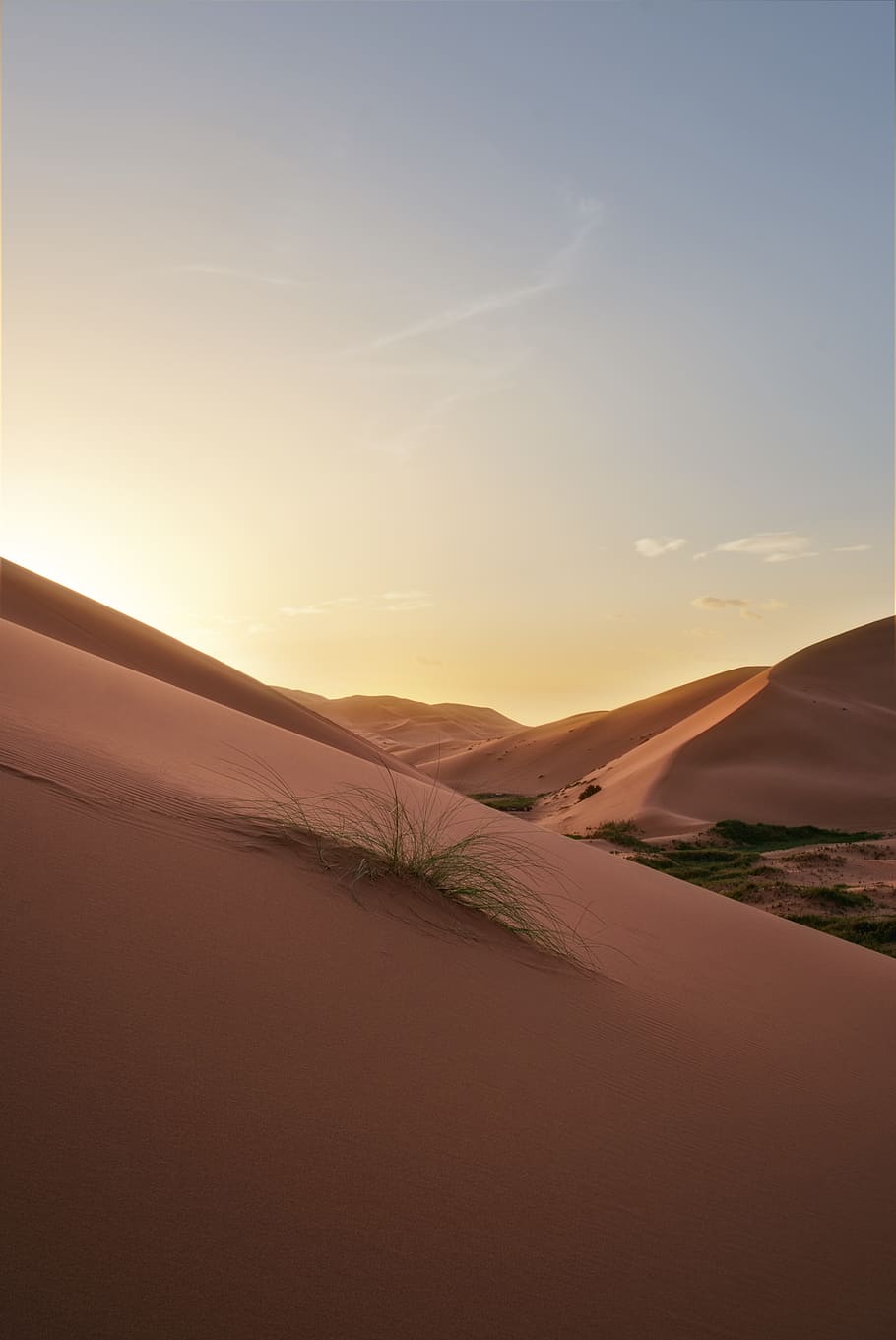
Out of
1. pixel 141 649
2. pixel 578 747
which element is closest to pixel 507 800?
pixel 578 747

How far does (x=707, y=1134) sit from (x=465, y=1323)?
3.82ft

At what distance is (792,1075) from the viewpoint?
3.00 meters

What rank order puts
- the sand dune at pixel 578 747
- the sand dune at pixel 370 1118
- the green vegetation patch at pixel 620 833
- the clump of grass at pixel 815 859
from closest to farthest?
the sand dune at pixel 370 1118 < the clump of grass at pixel 815 859 < the green vegetation patch at pixel 620 833 < the sand dune at pixel 578 747

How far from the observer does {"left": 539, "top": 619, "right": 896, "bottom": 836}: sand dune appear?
24406mm

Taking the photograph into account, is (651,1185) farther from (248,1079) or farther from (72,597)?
(72,597)

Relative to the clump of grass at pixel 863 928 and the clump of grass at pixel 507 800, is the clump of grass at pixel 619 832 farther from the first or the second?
the clump of grass at pixel 863 928

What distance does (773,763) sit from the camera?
28094mm

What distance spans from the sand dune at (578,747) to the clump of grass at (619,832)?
51.2 feet

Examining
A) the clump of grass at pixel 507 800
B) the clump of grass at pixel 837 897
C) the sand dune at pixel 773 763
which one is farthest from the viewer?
the clump of grass at pixel 507 800

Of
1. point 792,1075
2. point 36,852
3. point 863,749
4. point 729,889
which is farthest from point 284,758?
point 863,749

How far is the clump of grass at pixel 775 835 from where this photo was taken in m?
19.8

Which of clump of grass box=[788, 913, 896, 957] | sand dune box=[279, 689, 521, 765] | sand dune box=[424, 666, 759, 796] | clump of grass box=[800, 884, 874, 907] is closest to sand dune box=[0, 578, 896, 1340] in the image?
clump of grass box=[788, 913, 896, 957]

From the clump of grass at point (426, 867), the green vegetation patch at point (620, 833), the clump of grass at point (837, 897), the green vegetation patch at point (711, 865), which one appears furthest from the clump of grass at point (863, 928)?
the green vegetation patch at point (620, 833)

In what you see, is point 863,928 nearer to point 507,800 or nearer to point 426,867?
point 426,867
